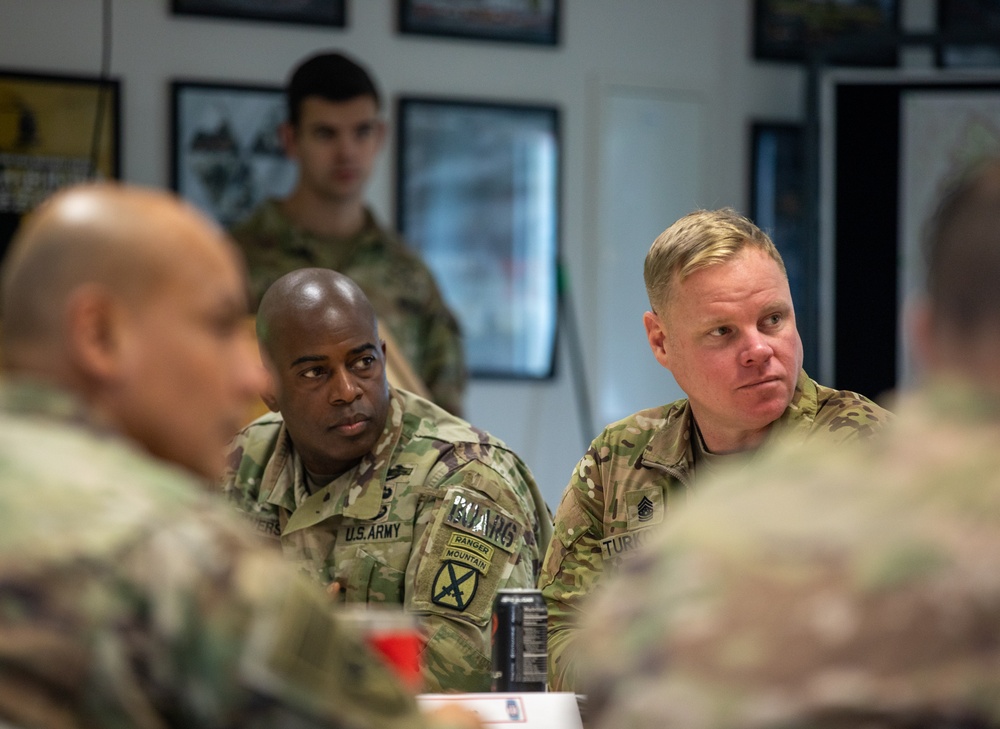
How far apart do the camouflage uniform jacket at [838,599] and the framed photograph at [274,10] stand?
13.9 feet

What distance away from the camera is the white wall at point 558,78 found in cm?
500

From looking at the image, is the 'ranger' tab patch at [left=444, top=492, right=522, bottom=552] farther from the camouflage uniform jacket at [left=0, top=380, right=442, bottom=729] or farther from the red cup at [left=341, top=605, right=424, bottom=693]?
the camouflage uniform jacket at [left=0, top=380, right=442, bottom=729]

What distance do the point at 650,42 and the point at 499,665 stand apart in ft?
12.8

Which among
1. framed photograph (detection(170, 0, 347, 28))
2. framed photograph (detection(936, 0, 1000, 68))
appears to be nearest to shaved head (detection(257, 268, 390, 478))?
framed photograph (detection(170, 0, 347, 28))

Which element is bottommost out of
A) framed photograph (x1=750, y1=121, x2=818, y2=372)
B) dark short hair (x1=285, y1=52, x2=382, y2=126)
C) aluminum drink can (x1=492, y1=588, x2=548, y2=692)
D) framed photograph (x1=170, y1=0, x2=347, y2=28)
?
aluminum drink can (x1=492, y1=588, x2=548, y2=692)

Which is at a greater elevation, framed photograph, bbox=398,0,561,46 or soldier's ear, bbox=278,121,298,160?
framed photograph, bbox=398,0,561,46

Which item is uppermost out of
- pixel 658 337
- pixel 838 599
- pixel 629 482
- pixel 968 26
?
pixel 968 26

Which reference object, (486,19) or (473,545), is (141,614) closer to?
(473,545)

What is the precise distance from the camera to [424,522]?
292 cm

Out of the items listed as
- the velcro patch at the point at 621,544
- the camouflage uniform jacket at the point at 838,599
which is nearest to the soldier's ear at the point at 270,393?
the velcro patch at the point at 621,544

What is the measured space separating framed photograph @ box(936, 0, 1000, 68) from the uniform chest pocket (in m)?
3.71

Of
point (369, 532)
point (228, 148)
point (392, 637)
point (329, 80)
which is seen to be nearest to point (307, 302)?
point (369, 532)

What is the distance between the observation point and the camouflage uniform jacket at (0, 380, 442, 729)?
3.78ft

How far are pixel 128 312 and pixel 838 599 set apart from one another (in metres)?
0.69
